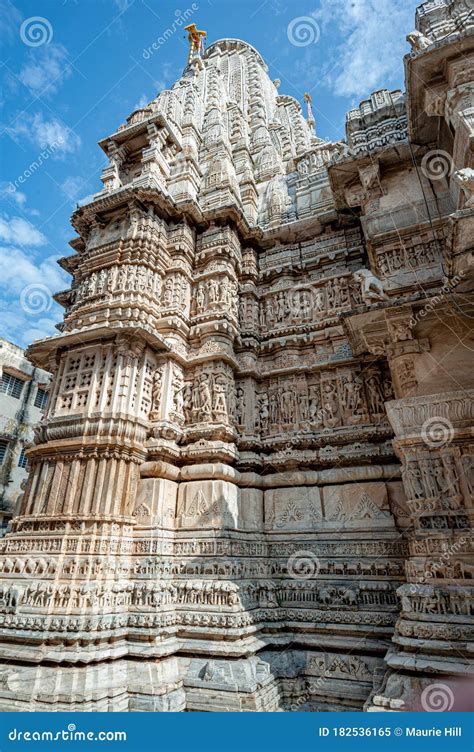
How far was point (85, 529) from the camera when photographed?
7.07 m

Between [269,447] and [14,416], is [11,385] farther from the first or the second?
[269,447]

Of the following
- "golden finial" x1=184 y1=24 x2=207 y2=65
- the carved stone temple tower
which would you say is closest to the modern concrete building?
the carved stone temple tower

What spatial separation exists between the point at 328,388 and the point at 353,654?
525cm

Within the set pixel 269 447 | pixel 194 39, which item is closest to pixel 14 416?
pixel 269 447

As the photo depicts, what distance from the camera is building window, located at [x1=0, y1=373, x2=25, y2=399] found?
22.0 m

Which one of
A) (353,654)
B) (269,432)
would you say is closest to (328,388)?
(269,432)

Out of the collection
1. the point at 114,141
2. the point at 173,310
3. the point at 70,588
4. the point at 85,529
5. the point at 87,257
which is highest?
the point at 114,141

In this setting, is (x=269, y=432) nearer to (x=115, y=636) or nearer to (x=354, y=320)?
(x=354, y=320)

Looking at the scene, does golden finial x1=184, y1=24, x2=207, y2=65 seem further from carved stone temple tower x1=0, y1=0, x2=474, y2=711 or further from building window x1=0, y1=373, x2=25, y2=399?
building window x1=0, y1=373, x2=25, y2=399

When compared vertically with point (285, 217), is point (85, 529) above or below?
below

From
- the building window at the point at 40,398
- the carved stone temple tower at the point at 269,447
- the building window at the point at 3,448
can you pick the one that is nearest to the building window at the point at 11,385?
the building window at the point at 40,398

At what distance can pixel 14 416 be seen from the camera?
22.0m

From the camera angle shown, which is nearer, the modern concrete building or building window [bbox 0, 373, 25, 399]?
the modern concrete building

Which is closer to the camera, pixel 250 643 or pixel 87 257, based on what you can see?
pixel 250 643
